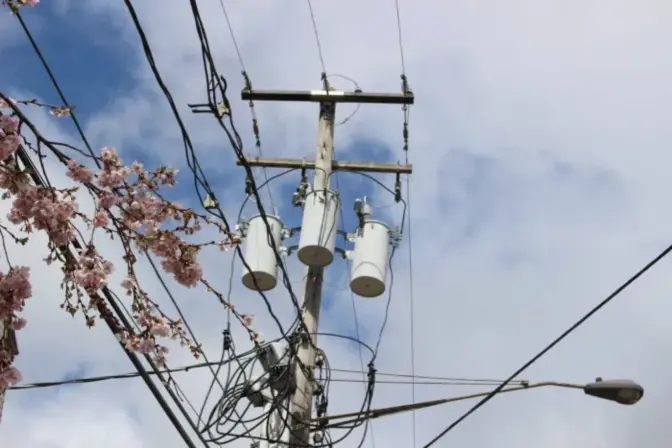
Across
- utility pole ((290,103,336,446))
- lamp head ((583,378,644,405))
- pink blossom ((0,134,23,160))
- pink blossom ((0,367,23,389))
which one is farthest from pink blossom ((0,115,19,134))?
lamp head ((583,378,644,405))

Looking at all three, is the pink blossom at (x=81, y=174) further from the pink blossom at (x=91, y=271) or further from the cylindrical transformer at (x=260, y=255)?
the cylindrical transformer at (x=260, y=255)

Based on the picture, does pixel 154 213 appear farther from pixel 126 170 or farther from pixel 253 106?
pixel 253 106

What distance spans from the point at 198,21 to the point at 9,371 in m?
1.87

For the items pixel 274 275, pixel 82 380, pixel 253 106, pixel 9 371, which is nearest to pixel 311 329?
pixel 274 275

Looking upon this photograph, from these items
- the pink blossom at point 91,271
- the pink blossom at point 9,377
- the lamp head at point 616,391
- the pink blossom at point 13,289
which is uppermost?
the lamp head at point 616,391

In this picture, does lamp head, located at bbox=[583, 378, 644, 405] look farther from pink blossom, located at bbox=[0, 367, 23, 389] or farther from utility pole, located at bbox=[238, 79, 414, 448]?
pink blossom, located at bbox=[0, 367, 23, 389]

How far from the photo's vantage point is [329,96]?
329 inches

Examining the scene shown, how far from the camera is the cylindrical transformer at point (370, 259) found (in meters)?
7.55

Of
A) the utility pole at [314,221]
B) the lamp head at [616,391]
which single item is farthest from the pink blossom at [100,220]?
the lamp head at [616,391]

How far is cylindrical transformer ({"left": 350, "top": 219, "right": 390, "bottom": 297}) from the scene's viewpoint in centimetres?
755

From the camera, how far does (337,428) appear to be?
6801 millimetres

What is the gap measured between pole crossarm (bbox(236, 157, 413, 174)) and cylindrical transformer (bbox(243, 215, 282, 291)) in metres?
0.77

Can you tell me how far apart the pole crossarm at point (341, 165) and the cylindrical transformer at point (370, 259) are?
2.29 feet

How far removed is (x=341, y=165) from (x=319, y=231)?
1134 mm
